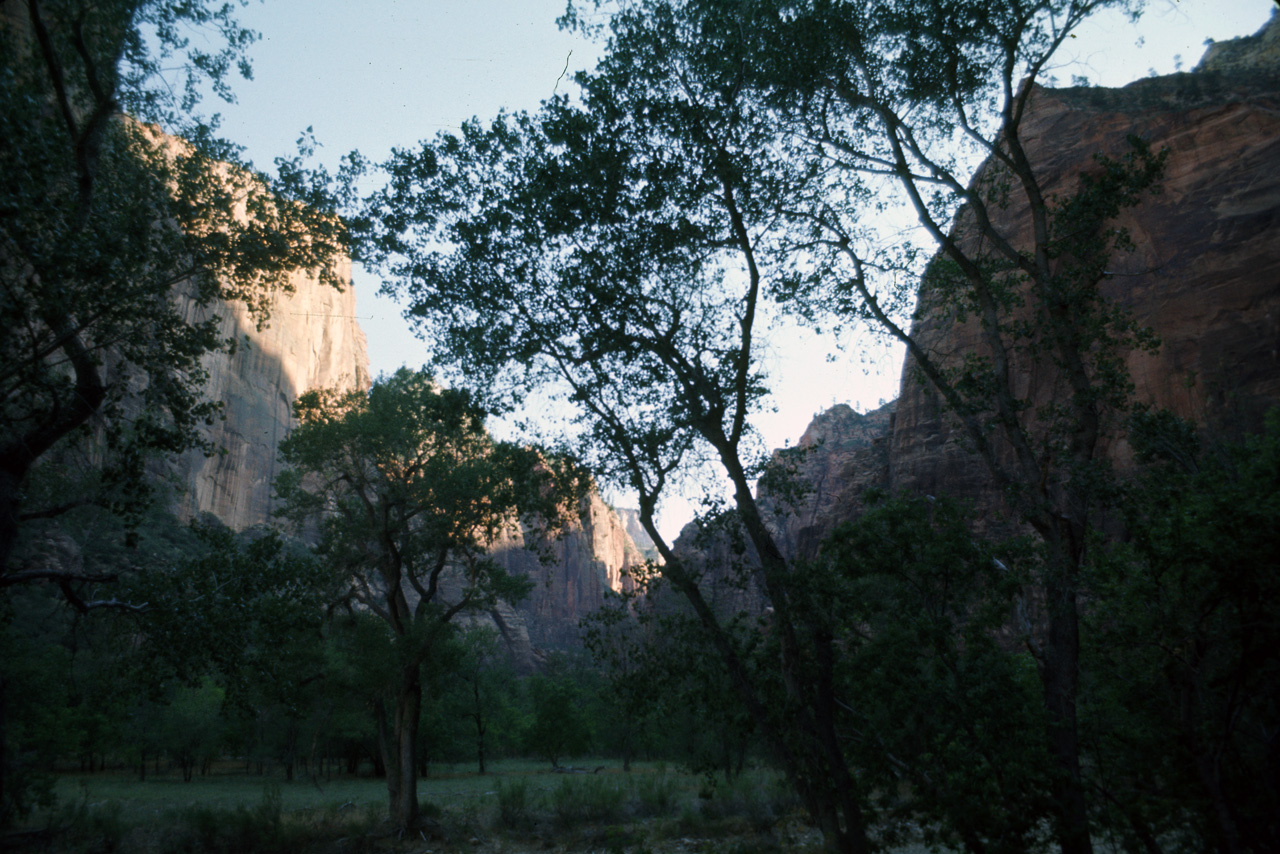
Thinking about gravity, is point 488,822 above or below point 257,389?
below

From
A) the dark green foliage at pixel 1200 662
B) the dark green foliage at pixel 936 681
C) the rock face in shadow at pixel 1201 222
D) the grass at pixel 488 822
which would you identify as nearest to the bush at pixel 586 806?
the grass at pixel 488 822

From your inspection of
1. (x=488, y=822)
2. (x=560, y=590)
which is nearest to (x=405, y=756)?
(x=488, y=822)

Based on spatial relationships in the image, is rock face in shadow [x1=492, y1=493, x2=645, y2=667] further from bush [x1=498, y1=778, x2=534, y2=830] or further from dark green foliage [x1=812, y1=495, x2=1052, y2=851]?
dark green foliage [x1=812, y1=495, x2=1052, y2=851]

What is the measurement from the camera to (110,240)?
694 cm

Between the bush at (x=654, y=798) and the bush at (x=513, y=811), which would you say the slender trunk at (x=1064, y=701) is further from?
the bush at (x=654, y=798)

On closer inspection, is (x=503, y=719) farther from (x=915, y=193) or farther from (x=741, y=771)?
(x=915, y=193)

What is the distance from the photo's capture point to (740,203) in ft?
30.5

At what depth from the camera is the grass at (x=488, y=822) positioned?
13359 mm

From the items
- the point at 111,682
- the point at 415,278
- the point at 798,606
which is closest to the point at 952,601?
the point at 798,606

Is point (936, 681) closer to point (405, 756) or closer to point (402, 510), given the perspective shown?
point (405, 756)

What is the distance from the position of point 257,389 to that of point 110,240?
74.7 m

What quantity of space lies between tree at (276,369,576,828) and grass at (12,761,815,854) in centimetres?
156

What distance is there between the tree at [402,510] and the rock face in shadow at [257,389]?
35.7m

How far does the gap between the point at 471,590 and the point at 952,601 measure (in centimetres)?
1034
